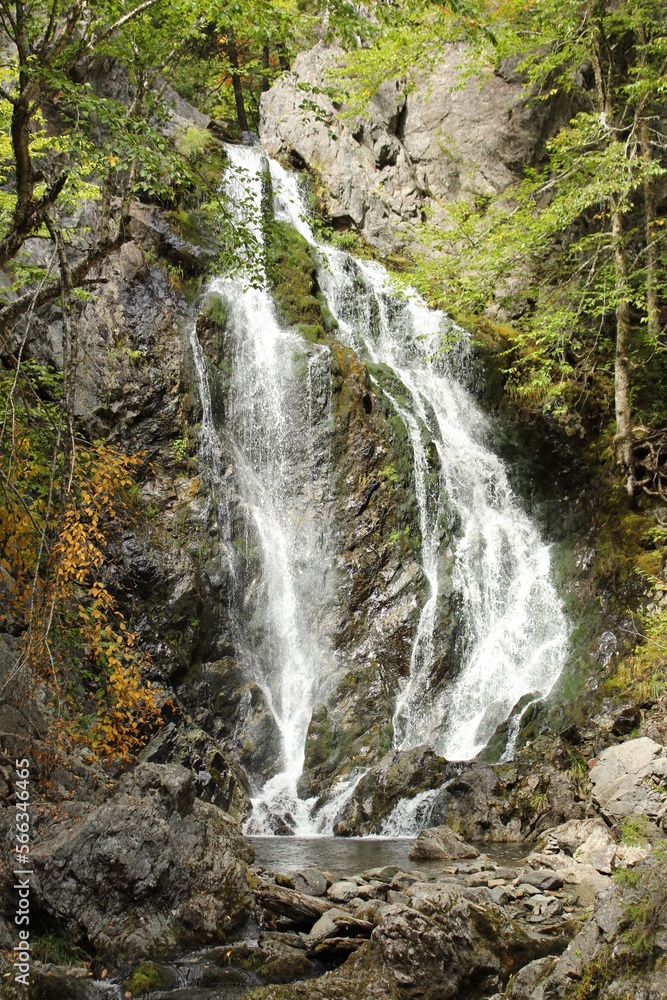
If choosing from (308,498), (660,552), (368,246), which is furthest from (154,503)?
(368,246)

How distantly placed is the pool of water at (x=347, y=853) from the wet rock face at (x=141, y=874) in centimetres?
198

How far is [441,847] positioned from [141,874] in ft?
13.7

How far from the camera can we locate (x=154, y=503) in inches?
513

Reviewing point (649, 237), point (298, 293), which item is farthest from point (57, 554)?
point (298, 293)

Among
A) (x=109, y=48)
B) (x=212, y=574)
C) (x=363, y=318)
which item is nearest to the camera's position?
(x=109, y=48)

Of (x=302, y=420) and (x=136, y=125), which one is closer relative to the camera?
(x=136, y=125)

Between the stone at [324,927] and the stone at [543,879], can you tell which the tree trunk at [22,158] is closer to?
the stone at [324,927]

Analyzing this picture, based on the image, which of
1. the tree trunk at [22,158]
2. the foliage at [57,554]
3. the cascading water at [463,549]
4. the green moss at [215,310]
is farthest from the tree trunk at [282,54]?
the foliage at [57,554]

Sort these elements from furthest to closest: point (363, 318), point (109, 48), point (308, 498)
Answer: point (363, 318), point (308, 498), point (109, 48)

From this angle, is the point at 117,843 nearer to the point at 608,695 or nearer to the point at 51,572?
the point at 51,572

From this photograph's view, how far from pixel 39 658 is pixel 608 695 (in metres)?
9.08

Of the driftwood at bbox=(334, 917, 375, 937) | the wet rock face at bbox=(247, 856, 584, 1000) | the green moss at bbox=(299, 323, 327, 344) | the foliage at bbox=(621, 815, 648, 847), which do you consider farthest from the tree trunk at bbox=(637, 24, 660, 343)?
the driftwood at bbox=(334, 917, 375, 937)

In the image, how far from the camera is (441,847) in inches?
321

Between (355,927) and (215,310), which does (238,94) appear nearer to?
(215,310)
